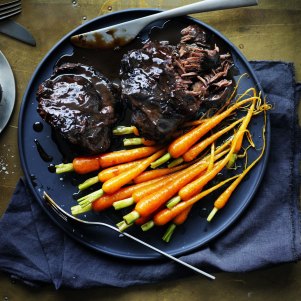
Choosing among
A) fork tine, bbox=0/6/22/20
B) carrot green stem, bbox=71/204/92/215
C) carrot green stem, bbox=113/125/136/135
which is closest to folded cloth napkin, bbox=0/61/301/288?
carrot green stem, bbox=71/204/92/215

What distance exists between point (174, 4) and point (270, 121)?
3.51 ft

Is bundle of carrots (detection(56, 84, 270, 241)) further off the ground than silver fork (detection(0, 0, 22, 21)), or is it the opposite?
silver fork (detection(0, 0, 22, 21))

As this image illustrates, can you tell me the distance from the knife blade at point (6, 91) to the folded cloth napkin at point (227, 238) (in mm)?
486

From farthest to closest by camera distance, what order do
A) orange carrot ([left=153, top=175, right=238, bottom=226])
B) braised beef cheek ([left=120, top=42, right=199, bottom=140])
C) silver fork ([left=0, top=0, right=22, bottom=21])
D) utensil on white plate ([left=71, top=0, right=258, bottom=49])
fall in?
1. silver fork ([left=0, top=0, right=22, bottom=21])
2. utensil on white plate ([left=71, top=0, right=258, bottom=49])
3. orange carrot ([left=153, top=175, right=238, bottom=226])
4. braised beef cheek ([left=120, top=42, right=199, bottom=140])

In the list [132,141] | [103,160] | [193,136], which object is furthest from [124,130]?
[193,136]

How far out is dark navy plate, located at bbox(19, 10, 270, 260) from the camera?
3299mm

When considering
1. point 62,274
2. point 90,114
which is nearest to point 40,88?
point 90,114

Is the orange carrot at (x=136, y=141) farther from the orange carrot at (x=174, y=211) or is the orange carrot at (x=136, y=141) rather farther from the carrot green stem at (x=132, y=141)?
the orange carrot at (x=174, y=211)

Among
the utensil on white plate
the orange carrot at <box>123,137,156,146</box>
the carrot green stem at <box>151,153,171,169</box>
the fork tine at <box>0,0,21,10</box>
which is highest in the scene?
the fork tine at <box>0,0,21,10</box>

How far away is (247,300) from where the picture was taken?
343 cm

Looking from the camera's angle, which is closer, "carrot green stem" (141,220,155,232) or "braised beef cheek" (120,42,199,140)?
"braised beef cheek" (120,42,199,140)

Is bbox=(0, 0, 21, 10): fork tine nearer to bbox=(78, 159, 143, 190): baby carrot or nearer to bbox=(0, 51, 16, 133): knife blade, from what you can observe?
bbox=(0, 51, 16, 133): knife blade

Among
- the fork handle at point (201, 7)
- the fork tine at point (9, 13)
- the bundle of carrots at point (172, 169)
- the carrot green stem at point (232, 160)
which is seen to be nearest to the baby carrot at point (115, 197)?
the bundle of carrots at point (172, 169)

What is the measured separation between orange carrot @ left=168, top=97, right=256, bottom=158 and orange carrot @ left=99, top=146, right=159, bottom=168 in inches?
5.6
